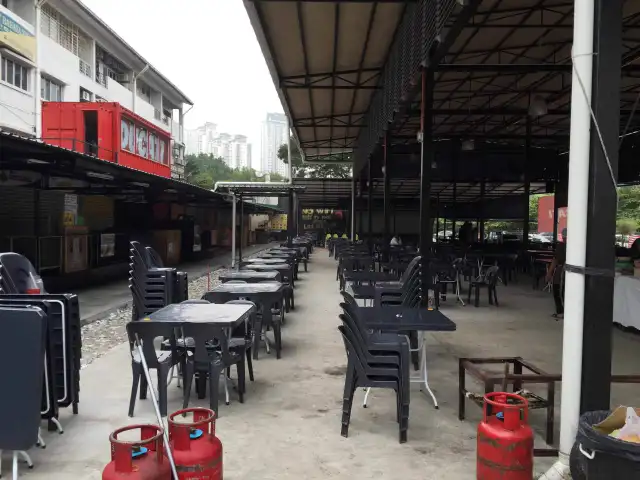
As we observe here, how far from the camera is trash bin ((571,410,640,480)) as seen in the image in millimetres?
2326

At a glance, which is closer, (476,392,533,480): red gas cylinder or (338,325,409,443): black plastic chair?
(476,392,533,480): red gas cylinder

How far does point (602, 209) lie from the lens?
3008 mm

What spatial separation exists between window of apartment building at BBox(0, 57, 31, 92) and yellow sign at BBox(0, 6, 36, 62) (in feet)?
1.84

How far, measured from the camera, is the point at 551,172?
19.0 metres

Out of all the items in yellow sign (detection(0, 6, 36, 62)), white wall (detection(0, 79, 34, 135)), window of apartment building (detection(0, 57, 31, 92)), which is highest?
yellow sign (detection(0, 6, 36, 62))

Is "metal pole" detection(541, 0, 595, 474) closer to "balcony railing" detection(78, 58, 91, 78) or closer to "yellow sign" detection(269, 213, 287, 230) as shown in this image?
"balcony railing" detection(78, 58, 91, 78)

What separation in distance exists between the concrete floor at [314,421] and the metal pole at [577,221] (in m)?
0.78

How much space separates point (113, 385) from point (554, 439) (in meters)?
4.00

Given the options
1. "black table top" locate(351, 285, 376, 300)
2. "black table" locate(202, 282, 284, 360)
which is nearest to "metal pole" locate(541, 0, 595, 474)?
"black table" locate(202, 282, 284, 360)

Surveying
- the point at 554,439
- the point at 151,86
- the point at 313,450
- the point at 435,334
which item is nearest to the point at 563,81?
the point at 435,334

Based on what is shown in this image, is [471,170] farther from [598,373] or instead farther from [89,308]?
[598,373]

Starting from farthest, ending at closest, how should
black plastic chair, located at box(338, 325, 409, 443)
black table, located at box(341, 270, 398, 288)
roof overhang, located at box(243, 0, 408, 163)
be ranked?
1. black table, located at box(341, 270, 398, 288)
2. roof overhang, located at box(243, 0, 408, 163)
3. black plastic chair, located at box(338, 325, 409, 443)

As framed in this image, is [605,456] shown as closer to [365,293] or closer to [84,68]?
[365,293]

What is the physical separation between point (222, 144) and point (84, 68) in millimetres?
100843
